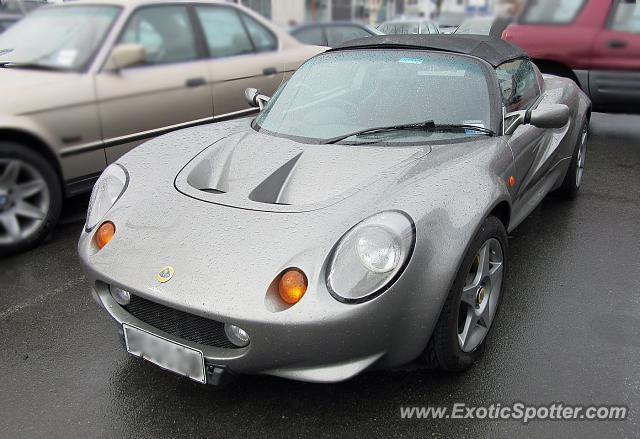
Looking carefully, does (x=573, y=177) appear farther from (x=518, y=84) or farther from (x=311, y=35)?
(x=311, y=35)

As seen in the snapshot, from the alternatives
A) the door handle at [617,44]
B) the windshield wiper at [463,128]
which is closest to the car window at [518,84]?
the windshield wiper at [463,128]

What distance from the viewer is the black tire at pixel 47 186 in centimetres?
342

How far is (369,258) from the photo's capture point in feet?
6.18

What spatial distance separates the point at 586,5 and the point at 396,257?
5.44 metres

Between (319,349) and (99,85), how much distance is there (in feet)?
9.34

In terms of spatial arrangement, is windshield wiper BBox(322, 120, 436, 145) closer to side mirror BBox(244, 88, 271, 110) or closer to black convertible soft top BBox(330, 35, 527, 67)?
black convertible soft top BBox(330, 35, 527, 67)

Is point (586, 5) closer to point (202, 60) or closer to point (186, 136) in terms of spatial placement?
point (202, 60)

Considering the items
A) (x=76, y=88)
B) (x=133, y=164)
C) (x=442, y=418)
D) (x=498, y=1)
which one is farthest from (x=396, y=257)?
(x=498, y=1)

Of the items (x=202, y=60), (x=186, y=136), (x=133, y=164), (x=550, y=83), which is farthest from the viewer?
(x=202, y=60)

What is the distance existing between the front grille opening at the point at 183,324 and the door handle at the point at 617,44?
5.60m

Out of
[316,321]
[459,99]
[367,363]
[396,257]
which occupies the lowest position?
[367,363]

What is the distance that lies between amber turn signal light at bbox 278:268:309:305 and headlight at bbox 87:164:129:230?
0.98 meters

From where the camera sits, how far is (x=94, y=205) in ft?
8.20

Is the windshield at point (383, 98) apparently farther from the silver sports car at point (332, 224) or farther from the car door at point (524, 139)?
the car door at point (524, 139)
